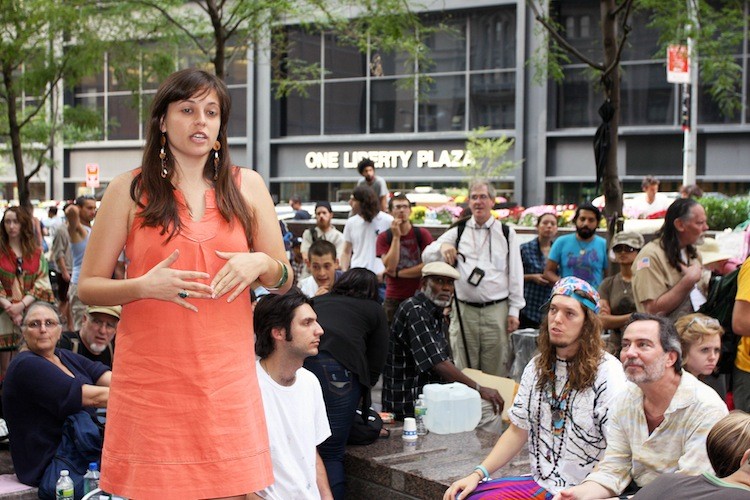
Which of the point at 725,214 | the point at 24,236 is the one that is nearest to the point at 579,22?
the point at 725,214

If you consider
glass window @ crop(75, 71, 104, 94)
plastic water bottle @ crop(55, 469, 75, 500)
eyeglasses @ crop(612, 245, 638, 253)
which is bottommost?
plastic water bottle @ crop(55, 469, 75, 500)

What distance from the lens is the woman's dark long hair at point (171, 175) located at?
2.93m

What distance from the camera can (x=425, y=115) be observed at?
3188 centimetres

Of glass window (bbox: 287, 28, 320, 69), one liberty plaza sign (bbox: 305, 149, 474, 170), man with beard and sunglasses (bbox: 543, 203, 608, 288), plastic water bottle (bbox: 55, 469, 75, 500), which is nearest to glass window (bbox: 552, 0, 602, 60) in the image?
one liberty plaza sign (bbox: 305, 149, 474, 170)

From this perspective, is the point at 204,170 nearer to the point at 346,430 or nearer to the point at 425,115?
the point at 346,430

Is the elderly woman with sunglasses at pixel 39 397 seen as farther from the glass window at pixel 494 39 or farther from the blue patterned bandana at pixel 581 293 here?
the glass window at pixel 494 39

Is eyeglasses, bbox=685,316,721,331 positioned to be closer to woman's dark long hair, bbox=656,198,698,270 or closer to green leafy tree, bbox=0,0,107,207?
woman's dark long hair, bbox=656,198,698,270

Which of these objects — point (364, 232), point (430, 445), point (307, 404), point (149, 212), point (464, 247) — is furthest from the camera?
point (364, 232)

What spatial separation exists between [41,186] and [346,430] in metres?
36.2

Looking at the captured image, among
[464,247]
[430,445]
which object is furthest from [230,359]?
[464,247]

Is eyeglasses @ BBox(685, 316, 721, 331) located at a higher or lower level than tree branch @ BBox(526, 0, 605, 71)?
lower

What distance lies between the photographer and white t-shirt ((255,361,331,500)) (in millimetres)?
4977

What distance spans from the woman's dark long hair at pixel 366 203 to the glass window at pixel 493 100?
67.1 feet

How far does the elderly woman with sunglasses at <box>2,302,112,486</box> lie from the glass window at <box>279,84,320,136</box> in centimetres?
2800
